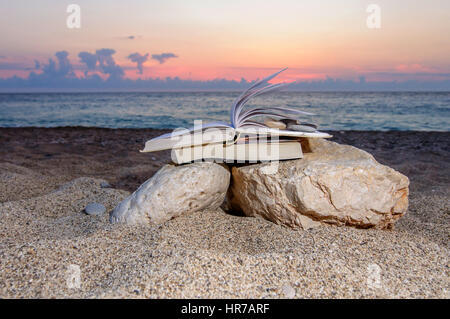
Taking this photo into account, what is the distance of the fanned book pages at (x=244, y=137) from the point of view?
233 centimetres

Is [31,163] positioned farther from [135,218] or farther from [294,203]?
[294,203]

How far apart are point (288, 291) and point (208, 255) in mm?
455

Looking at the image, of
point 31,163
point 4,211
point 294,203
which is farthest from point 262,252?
point 31,163

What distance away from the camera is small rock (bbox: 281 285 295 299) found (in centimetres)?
154

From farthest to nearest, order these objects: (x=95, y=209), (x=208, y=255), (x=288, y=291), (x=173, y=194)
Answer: (x=95, y=209), (x=173, y=194), (x=208, y=255), (x=288, y=291)

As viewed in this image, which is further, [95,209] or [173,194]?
[95,209]

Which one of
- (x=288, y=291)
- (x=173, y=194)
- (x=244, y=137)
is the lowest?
(x=288, y=291)

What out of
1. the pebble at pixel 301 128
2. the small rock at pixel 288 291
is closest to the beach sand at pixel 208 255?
the small rock at pixel 288 291

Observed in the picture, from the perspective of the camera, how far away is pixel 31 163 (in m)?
5.42

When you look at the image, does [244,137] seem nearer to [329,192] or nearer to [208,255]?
[329,192]

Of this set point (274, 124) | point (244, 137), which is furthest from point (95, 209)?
point (274, 124)

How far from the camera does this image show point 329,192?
2.29m

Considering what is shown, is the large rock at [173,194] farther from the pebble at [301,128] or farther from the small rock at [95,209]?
the pebble at [301,128]
